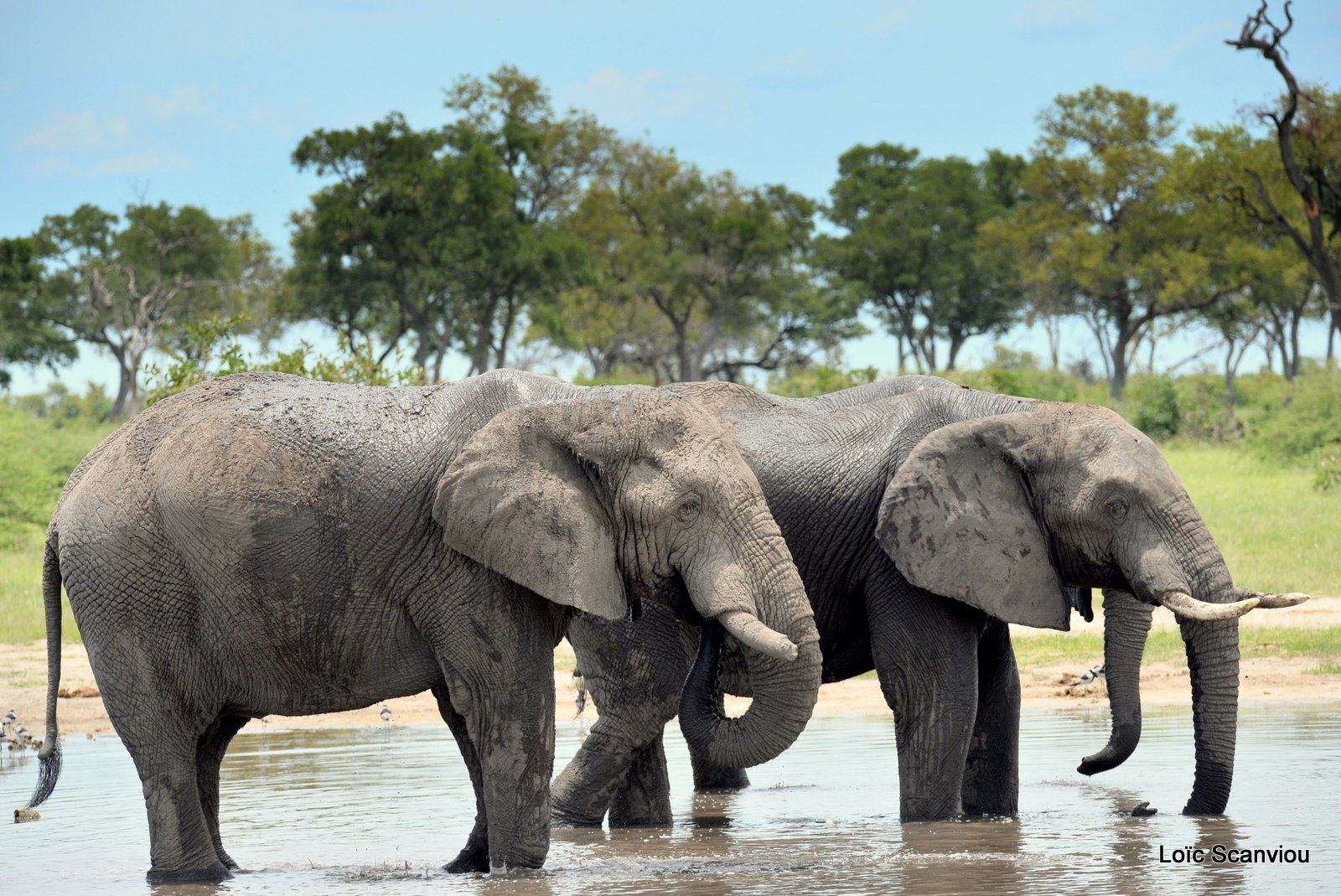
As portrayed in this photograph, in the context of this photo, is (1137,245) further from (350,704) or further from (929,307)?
(350,704)

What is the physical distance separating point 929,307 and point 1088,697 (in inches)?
1785

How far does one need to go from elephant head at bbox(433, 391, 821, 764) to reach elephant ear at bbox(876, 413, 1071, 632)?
153 centimetres

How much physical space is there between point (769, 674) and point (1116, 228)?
47.1 meters

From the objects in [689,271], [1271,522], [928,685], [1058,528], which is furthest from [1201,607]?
[689,271]

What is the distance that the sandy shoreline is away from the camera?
13359mm

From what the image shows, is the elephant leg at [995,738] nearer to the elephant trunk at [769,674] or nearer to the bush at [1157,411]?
the elephant trunk at [769,674]

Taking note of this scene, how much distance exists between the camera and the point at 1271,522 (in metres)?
19.9

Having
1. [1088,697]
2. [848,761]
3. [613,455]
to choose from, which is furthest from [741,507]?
[1088,697]

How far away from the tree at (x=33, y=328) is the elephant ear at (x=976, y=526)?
41.6 meters

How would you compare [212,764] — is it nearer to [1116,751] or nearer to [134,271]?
[1116,751]

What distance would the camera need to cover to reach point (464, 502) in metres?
6.47

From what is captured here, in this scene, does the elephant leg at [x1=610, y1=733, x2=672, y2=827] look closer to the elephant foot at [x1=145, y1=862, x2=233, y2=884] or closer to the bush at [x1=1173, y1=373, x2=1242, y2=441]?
the elephant foot at [x1=145, y1=862, x2=233, y2=884]

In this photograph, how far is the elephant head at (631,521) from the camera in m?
6.38

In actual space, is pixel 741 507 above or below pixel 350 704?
above
